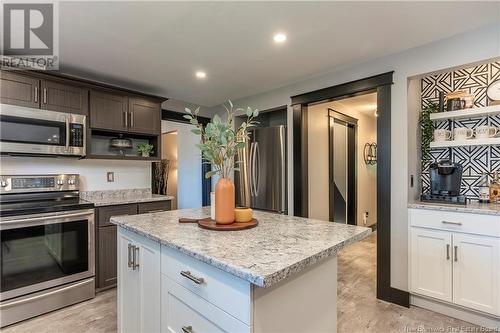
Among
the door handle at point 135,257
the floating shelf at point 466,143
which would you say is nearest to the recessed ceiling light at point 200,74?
the door handle at point 135,257

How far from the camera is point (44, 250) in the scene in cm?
234

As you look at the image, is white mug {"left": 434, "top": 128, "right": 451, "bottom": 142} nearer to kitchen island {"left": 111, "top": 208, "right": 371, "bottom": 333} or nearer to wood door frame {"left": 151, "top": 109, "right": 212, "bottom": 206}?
kitchen island {"left": 111, "top": 208, "right": 371, "bottom": 333}

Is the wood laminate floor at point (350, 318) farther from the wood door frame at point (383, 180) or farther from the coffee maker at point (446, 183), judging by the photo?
the coffee maker at point (446, 183)

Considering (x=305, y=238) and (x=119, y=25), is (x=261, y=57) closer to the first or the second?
(x=119, y=25)

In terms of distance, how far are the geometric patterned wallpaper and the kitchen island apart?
1.94 meters

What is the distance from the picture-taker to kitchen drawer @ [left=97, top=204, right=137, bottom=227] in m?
2.71

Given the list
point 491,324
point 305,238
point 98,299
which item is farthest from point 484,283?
point 98,299

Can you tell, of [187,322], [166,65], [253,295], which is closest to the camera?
[253,295]

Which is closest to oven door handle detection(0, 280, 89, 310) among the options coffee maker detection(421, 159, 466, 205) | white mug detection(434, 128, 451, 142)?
coffee maker detection(421, 159, 466, 205)

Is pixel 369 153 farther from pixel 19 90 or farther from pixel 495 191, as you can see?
pixel 19 90

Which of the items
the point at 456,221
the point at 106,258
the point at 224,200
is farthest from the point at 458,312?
the point at 106,258

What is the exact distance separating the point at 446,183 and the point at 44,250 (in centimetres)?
379

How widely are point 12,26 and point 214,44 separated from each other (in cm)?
152

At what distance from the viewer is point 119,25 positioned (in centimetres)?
197
